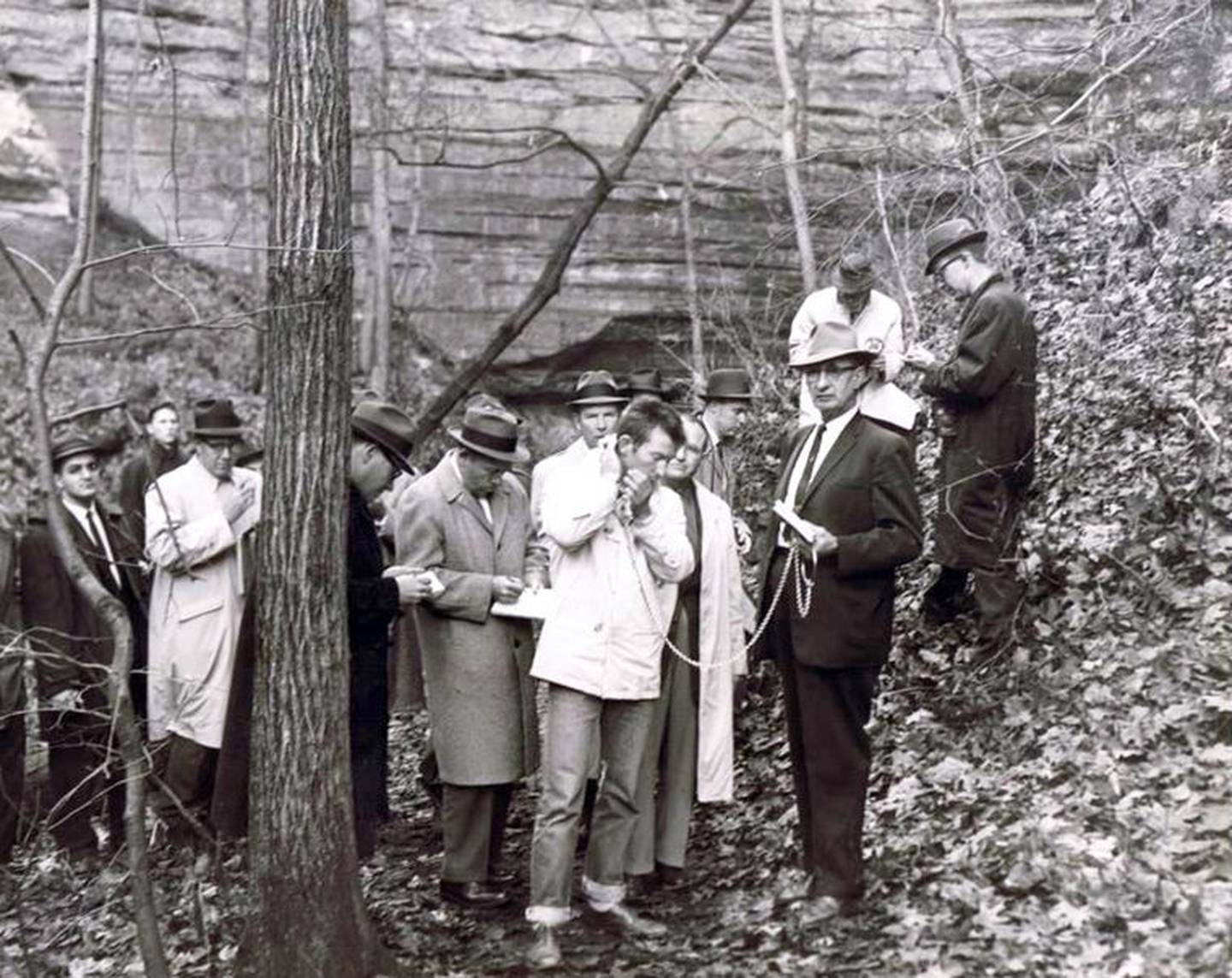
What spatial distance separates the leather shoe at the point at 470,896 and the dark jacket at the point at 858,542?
6.16ft

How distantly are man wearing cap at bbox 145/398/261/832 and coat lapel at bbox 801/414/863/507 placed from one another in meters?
3.28

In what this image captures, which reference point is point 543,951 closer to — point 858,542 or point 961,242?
point 858,542

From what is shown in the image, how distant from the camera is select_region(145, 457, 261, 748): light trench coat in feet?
26.7

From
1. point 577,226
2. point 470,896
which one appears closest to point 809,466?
point 470,896

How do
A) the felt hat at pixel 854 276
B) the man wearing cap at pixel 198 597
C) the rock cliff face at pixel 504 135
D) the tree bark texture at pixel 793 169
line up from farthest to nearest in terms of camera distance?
1. the rock cliff face at pixel 504 135
2. the tree bark texture at pixel 793 169
3. the felt hat at pixel 854 276
4. the man wearing cap at pixel 198 597

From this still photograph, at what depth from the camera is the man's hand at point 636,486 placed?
6.27 metres

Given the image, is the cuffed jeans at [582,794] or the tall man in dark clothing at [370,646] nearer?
the cuffed jeans at [582,794]

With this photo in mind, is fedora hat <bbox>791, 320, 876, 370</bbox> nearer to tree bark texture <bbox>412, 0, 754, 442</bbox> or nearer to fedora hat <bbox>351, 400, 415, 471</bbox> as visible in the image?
fedora hat <bbox>351, 400, 415, 471</bbox>

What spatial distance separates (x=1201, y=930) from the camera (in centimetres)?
531

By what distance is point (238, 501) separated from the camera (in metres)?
8.45

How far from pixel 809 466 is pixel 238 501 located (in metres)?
3.48

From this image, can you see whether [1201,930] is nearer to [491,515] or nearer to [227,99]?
[491,515]

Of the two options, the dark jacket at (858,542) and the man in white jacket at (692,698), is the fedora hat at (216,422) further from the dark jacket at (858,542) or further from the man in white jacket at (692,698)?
the dark jacket at (858,542)

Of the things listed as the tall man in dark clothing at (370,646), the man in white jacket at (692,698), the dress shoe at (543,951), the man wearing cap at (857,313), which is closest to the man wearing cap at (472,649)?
the tall man in dark clothing at (370,646)
